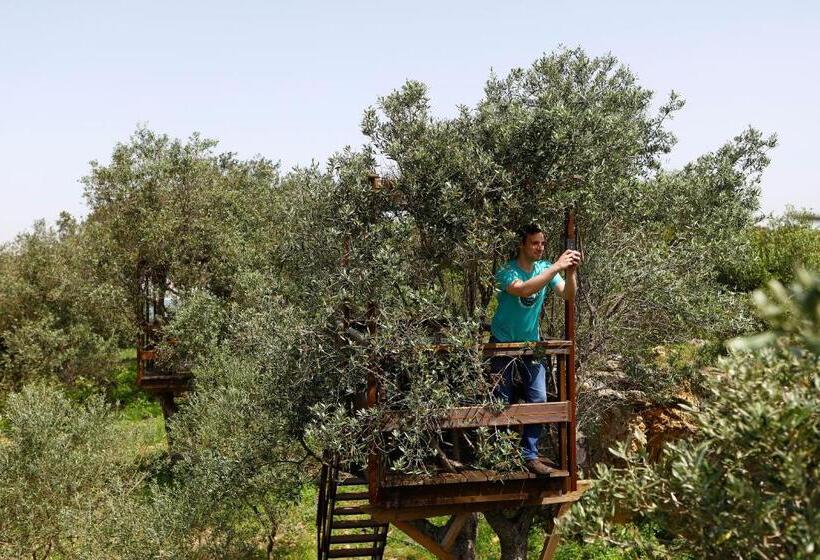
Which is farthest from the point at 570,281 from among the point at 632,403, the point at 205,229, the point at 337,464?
the point at 205,229

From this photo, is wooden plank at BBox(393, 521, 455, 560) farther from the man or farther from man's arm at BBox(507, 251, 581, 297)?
man's arm at BBox(507, 251, 581, 297)

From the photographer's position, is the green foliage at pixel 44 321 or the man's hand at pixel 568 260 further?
the green foliage at pixel 44 321

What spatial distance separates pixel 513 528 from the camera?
10.9m

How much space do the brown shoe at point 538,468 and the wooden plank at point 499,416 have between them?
1.89 feet

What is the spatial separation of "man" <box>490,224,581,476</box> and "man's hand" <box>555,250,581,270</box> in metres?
0.28

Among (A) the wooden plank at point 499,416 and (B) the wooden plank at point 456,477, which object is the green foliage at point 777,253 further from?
(B) the wooden plank at point 456,477

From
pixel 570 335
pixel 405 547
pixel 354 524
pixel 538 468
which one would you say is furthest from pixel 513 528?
pixel 405 547

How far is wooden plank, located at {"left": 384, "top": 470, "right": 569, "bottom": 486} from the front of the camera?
8.35 m

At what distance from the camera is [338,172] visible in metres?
9.02

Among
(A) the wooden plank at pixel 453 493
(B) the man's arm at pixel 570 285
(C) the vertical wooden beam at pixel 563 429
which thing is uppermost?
(B) the man's arm at pixel 570 285

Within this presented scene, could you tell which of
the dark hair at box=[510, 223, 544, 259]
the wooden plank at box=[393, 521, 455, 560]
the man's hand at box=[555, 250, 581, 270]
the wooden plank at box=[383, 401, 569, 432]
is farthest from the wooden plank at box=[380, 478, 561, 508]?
the dark hair at box=[510, 223, 544, 259]

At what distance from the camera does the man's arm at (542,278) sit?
791 cm

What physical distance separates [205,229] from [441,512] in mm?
17223

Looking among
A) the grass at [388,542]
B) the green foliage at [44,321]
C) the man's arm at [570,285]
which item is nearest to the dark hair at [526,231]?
the man's arm at [570,285]
